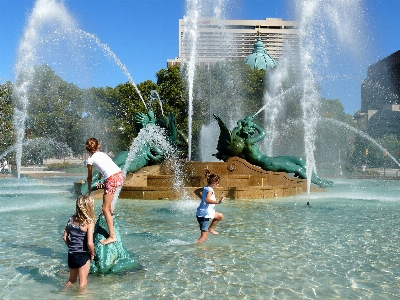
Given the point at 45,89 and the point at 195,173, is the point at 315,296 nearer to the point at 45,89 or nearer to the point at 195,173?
the point at 195,173

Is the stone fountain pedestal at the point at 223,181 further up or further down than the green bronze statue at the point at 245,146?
further down

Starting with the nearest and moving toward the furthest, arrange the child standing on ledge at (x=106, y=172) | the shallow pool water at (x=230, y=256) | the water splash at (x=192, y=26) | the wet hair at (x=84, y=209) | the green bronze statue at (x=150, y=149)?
the wet hair at (x=84, y=209), the shallow pool water at (x=230, y=256), the child standing on ledge at (x=106, y=172), the green bronze statue at (x=150, y=149), the water splash at (x=192, y=26)

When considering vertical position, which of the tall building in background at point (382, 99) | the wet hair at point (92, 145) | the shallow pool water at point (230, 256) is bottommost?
the shallow pool water at point (230, 256)

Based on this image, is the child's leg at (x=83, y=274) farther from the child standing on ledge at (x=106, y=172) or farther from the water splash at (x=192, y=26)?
the water splash at (x=192, y=26)

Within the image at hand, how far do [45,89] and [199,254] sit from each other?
56.0 m

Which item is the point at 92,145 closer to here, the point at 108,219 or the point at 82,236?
the point at 108,219

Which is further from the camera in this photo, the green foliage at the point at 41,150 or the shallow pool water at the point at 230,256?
the green foliage at the point at 41,150

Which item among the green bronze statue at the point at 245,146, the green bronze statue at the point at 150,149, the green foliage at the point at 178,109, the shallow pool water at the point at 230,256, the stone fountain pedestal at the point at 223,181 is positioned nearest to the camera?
the shallow pool water at the point at 230,256

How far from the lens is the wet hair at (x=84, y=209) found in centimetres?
509

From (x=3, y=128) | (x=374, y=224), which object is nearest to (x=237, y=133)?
(x=374, y=224)

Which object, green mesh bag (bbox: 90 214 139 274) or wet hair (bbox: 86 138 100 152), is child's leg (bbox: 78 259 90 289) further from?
wet hair (bbox: 86 138 100 152)

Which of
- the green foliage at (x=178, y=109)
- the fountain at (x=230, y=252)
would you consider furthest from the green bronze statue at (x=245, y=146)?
the green foliage at (x=178, y=109)

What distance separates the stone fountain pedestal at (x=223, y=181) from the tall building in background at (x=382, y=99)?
199 ft

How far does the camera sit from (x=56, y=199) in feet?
49.9
